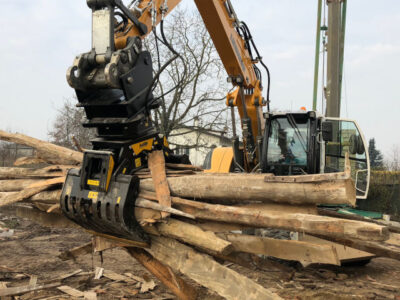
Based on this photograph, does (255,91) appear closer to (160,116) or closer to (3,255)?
(3,255)

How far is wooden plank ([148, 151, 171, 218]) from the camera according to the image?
357cm

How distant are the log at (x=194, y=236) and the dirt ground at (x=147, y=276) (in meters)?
1.23

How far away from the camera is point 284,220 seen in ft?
10.0

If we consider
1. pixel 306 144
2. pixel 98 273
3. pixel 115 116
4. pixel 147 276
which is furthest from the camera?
pixel 306 144

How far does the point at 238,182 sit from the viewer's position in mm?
3432

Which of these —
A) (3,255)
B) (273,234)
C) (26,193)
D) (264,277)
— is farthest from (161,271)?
(3,255)

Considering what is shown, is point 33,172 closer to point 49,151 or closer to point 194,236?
point 49,151

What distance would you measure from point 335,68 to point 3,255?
9.27 meters

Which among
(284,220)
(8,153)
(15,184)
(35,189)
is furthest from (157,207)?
(8,153)

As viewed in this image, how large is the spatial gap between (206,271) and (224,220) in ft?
1.47

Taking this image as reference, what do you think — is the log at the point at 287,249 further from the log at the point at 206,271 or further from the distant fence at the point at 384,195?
the distant fence at the point at 384,195

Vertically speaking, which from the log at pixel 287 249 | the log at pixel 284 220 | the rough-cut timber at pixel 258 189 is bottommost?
the log at pixel 287 249

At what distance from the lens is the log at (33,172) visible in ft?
14.4

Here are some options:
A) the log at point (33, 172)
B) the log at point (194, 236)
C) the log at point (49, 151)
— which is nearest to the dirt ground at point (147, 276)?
the log at point (194, 236)
